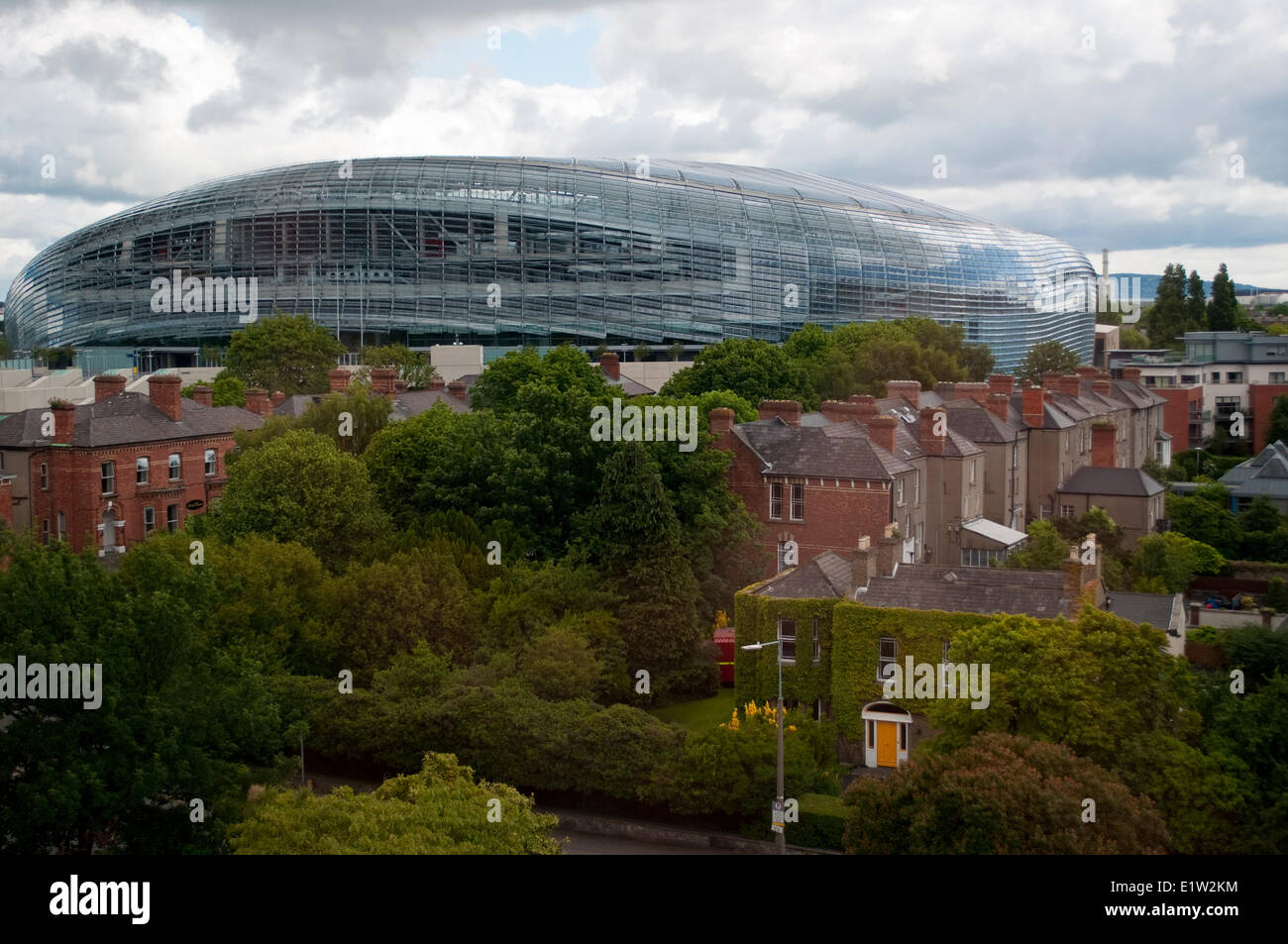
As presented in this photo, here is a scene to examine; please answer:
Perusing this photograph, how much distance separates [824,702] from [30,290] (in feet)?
450

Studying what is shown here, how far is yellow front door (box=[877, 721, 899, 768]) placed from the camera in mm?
36844

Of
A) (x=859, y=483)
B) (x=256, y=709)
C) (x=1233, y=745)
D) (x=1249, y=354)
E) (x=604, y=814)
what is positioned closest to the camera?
(x=1233, y=745)

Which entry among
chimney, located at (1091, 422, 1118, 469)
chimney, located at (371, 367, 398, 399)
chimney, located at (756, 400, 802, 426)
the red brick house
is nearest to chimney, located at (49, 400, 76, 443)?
the red brick house

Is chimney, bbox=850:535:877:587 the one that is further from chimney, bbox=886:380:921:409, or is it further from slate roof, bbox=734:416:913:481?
chimney, bbox=886:380:921:409

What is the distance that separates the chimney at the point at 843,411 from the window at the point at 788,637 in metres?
17.9

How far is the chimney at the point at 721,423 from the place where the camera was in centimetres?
4881

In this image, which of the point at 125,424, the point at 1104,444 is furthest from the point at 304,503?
the point at 1104,444

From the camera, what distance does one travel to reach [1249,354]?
4523 inches

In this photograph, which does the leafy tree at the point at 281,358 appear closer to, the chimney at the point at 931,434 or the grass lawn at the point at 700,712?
the chimney at the point at 931,434

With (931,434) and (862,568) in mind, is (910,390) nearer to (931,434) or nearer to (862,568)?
(931,434)

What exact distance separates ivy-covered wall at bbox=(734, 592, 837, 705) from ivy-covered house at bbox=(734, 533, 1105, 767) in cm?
3
